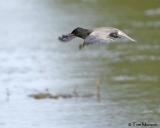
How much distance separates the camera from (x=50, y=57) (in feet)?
67.6

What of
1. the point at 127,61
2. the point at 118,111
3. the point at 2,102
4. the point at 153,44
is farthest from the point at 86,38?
the point at 153,44

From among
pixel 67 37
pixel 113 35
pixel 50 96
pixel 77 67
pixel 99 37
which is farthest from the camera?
pixel 77 67

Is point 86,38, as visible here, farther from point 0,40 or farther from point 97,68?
point 0,40

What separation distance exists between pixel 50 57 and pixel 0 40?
3134 millimetres

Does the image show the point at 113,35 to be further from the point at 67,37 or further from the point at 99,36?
the point at 67,37

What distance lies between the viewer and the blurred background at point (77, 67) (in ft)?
50.6

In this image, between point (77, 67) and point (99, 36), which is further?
point (77, 67)

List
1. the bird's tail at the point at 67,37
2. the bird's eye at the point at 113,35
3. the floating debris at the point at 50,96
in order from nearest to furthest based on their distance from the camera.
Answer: the bird's eye at the point at 113,35 < the bird's tail at the point at 67,37 < the floating debris at the point at 50,96

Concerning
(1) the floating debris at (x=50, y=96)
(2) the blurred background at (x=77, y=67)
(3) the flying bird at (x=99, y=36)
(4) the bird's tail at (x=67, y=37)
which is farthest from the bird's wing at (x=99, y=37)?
(1) the floating debris at (x=50, y=96)

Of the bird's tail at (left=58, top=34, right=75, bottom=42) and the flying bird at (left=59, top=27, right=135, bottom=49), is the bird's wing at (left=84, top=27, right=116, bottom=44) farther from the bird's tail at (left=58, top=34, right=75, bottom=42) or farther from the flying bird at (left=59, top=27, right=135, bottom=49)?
the bird's tail at (left=58, top=34, right=75, bottom=42)

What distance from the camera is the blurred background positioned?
50.6 feet

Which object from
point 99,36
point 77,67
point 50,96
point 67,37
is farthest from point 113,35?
point 77,67

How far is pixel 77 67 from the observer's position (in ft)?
63.4

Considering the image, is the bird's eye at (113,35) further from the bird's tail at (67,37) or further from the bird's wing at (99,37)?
the bird's tail at (67,37)
